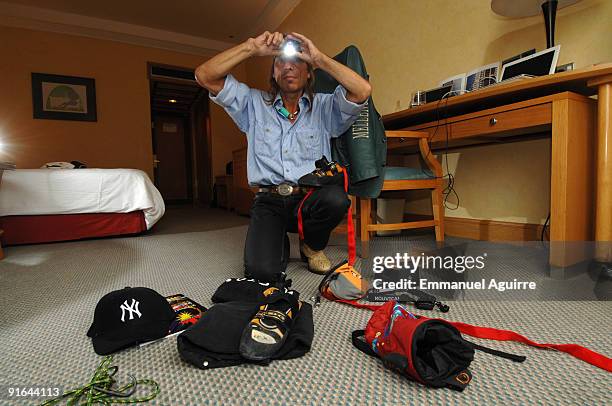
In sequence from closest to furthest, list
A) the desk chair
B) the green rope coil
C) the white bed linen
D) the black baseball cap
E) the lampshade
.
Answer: the green rope coil
the black baseball cap
the lampshade
the desk chair
the white bed linen

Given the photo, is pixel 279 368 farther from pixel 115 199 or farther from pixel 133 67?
pixel 133 67

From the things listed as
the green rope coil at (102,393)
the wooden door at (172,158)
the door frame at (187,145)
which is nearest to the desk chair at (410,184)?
the green rope coil at (102,393)

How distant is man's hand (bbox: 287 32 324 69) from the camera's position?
1259 millimetres

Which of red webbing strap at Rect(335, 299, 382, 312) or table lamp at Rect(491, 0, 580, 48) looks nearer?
red webbing strap at Rect(335, 299, 382, 312)

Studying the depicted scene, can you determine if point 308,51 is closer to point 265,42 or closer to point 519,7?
point 265,42

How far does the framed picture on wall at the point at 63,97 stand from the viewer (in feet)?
14.1

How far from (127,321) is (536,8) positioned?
2.08 metres

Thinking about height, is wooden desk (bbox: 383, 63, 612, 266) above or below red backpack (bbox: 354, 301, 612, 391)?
above

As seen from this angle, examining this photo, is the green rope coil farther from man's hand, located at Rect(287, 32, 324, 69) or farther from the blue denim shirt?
man's hand, located at Rect(287, 32, 324, 69)

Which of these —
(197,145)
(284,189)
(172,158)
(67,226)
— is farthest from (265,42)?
(172,158)

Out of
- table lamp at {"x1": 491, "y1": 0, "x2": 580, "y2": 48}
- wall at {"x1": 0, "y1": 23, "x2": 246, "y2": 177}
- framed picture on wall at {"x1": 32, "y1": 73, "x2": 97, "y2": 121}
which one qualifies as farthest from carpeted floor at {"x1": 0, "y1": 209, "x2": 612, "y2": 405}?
framed picture on wall at {"x1": 32, "y1": 73, "x2": 97, "y2": 121}

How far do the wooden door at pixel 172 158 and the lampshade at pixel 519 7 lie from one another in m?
7.55

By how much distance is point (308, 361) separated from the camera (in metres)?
0.71

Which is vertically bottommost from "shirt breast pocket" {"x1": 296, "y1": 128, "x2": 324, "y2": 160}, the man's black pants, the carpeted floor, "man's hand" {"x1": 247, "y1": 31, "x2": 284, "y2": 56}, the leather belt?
the carpeted floor
